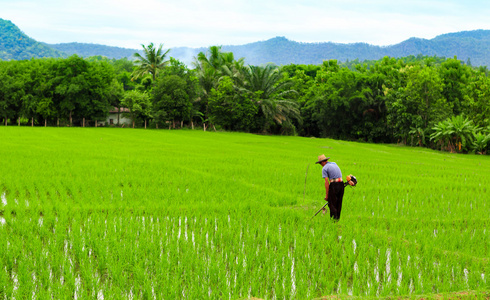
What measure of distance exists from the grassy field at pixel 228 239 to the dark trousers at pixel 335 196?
0.65ft

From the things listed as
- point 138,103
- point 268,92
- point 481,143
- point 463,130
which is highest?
point 268,92

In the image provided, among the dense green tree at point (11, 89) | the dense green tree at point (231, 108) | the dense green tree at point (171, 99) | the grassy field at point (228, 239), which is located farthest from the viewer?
the dense green tree at point (171, 99)

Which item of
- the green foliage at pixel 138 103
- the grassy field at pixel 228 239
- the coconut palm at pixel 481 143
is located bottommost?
the grassy field at pixel 228 239

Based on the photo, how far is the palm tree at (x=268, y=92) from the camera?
35.4m

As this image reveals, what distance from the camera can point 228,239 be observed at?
5.54 meters

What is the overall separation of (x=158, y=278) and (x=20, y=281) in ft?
4.47

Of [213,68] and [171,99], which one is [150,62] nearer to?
[213,68]

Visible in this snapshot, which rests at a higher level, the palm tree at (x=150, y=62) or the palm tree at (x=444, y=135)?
the palm tree at (x=150, y=62)

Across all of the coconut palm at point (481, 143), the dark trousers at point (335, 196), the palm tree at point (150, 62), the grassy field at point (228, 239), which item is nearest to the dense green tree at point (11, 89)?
the palm tree at point (150, 62)

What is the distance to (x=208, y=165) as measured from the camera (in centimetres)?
1297

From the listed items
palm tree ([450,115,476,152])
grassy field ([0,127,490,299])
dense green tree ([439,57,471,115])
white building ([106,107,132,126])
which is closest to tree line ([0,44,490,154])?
dense green tree ([439,57,471,115])

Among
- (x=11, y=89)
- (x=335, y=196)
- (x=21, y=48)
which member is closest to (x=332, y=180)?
(x=335, y=196)

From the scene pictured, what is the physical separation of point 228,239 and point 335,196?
6.06ft

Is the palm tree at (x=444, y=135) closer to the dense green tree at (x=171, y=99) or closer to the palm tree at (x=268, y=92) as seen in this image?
the palm tree at (x=268, y=92)
